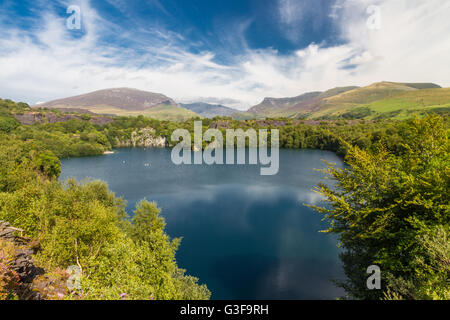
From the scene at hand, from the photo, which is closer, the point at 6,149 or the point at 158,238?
the point at 158,238

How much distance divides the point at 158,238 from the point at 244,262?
14.5 meters

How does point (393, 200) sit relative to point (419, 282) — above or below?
above

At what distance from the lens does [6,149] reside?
165 feet

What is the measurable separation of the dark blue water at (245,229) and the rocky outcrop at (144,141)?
85.9 metres

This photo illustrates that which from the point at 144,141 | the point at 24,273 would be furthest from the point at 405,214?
the point at 144,141

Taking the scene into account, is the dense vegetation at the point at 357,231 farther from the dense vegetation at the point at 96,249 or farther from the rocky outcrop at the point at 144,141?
the rocky outcrop at the point at 144,141

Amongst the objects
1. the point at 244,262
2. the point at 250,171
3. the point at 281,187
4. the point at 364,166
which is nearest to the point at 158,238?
the point at 244,262

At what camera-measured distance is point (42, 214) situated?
70.4 feet

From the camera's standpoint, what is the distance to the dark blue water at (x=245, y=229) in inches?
1019

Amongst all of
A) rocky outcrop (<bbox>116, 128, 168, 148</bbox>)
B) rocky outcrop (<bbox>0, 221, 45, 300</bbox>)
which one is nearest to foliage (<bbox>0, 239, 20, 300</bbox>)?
rocky outcrop (<bbox>0, 221, 45, 300</bbox>)
